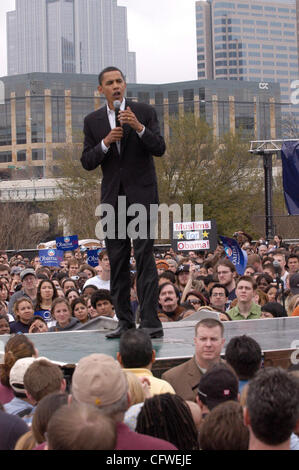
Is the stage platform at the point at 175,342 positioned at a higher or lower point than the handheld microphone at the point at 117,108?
lower

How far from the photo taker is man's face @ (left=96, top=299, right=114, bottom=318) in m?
9.67

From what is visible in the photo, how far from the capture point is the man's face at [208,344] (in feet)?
18.5

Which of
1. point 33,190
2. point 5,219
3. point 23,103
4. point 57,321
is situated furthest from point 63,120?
point 57,321

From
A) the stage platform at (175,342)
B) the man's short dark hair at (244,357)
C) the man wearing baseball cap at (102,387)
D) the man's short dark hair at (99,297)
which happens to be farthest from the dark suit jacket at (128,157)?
the man wearing baseball cap at (102,387)

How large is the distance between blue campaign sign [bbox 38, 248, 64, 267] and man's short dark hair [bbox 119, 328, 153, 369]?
15651 millimetres

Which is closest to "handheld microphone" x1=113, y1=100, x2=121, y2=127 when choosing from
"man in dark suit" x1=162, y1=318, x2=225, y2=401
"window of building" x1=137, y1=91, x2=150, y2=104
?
"man in dark suit" x1=162, y1=318, x2=225, y2=401

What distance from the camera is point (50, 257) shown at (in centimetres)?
2091

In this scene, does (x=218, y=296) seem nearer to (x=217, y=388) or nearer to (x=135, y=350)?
(x=135, y=350)

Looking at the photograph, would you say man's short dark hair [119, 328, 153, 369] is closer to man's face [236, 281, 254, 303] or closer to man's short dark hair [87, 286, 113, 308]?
man's face [236, 281, 254, 303]

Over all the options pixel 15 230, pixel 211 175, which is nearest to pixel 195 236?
pixel 211 175

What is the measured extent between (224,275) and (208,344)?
546 cm

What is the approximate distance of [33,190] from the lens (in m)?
71.2

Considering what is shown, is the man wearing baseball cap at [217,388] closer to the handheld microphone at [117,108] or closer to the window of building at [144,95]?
the handheld microphone at [117,108]

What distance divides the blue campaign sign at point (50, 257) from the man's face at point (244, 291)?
477 inches
